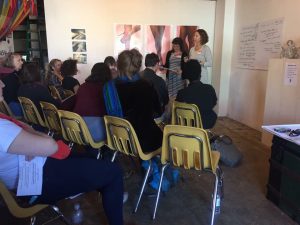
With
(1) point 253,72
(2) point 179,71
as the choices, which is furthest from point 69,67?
(1) point 253,72

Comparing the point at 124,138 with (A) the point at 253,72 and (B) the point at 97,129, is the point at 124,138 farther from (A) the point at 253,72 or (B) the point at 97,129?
(A) the point at 253,72

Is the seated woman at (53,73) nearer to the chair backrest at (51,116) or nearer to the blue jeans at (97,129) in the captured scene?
the chair backrest at (51,116)

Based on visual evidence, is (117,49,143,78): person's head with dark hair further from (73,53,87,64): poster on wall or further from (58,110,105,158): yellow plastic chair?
(73,53,87,64): poster on wall

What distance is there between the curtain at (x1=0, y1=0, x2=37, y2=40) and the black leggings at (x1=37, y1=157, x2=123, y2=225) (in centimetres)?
334

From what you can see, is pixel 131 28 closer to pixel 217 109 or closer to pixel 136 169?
pixel 217 109

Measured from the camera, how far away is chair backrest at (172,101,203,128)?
2.62 m

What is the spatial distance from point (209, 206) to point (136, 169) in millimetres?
983

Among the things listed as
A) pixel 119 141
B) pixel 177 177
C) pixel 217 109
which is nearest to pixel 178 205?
pixel 177 177

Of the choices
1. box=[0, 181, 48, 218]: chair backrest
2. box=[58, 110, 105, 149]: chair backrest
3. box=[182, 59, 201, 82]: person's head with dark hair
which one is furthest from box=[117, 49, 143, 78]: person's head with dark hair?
box=[0, 181, 48, 218]: chair backrest

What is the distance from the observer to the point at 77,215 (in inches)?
84.8

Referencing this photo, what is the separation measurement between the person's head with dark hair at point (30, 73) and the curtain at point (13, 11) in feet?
5.42

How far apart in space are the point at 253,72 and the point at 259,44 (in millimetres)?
460

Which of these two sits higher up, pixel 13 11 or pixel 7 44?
pixel 13 11

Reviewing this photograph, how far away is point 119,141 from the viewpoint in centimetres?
217
